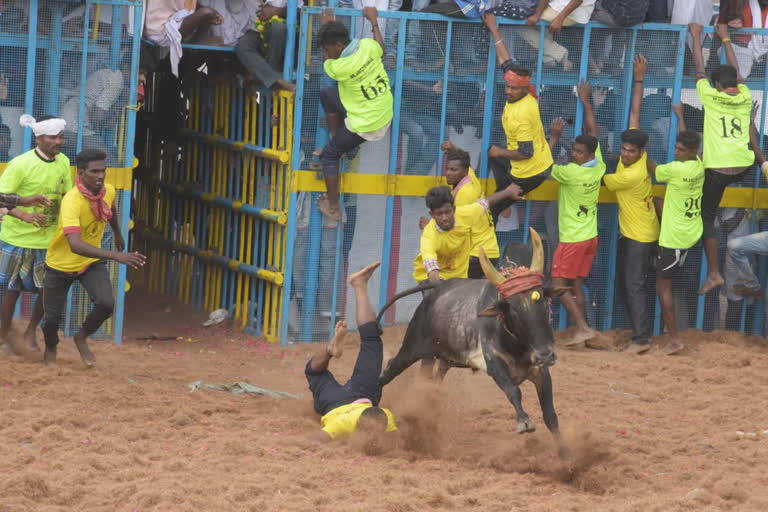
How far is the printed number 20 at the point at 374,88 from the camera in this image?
1066 cm

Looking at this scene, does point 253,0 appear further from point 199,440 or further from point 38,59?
point 199,440

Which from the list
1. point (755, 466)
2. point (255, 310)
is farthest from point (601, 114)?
point (755, 466)

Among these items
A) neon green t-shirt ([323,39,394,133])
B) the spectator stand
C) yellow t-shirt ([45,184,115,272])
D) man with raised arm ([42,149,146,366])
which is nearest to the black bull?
man with raised arm ([42,149,146,366])

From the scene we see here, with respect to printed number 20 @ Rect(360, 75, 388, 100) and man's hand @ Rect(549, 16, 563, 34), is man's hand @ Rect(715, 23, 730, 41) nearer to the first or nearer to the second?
man's hand @ Rect(549, 16, 563, 34)

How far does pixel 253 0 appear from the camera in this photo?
11375 millimetres

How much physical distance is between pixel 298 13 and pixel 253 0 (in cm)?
53

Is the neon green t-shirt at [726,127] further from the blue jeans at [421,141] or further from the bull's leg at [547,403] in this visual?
the bull's leg at [547,403]

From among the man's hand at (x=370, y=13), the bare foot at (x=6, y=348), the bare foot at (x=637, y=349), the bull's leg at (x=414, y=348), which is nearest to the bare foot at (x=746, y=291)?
the bare foot at (x=637, y=349)

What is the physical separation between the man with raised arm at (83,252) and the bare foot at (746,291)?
19.7ft

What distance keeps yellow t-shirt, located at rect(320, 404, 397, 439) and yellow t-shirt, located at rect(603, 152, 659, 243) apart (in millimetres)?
4296

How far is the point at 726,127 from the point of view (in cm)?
1108

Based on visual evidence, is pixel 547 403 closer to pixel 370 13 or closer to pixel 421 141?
pixel 421 141

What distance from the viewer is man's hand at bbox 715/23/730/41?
11.4m

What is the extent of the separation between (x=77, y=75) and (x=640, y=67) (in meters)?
5.24
